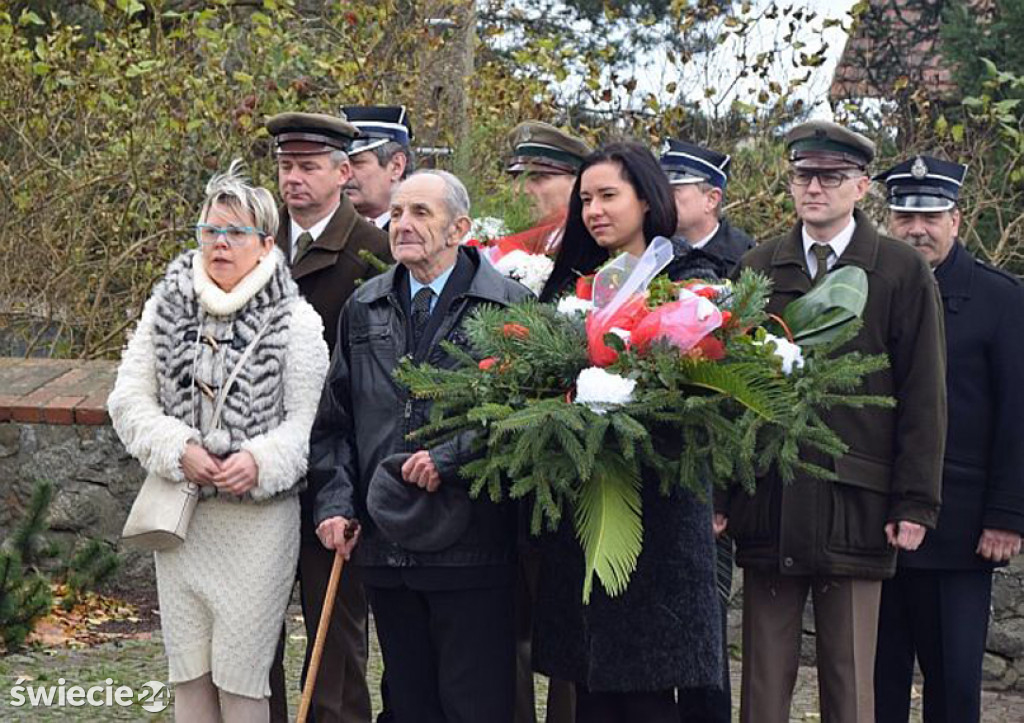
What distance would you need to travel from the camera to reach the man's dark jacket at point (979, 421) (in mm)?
→ 5668

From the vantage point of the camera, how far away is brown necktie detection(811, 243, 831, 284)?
18.1 feet

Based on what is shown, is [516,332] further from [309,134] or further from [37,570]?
[37,570]

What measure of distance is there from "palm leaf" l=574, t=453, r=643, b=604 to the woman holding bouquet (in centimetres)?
15

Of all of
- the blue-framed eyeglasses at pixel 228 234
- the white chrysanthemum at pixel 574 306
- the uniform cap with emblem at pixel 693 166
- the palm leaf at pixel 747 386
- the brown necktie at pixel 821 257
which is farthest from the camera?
the uniform cap with emblem at pixel 693 166

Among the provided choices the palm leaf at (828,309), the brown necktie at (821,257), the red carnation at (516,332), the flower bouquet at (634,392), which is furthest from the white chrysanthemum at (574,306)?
the brown necktie at (821,257)

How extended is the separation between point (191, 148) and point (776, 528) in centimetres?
583

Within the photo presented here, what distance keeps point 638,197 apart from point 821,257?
817 millimetres

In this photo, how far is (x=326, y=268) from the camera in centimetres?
604

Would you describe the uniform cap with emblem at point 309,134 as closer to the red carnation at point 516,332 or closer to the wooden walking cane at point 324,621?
the wooden walking cane at point 324,621

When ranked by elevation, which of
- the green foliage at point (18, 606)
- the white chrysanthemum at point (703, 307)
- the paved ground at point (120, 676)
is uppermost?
the white chrysanthemum at point (703, 307)

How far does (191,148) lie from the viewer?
10.2 m

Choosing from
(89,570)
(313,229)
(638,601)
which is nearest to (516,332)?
(638,601)

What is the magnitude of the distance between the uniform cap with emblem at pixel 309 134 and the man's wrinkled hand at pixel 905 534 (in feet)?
7.73

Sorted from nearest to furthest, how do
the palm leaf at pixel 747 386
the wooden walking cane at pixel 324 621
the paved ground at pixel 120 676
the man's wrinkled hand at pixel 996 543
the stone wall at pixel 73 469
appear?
the palm leaf at pixel 747 386 < the wooden walking cane at pixel 324 621 < the man's wrinkled hand at pixel 996 543 < the paved ground at pixel 120 676 < the stone wall at pixel 73 469
